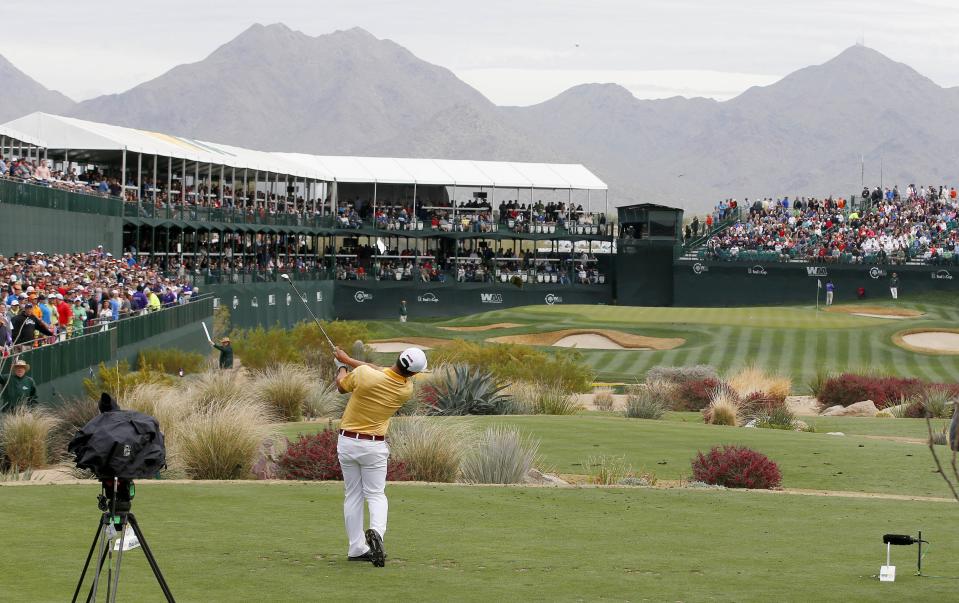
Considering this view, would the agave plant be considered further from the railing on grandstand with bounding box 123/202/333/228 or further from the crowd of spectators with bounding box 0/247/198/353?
the railing on grandstand with bounding box 123/202/333/228

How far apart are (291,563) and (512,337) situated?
42.1m

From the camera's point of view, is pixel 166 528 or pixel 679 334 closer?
pixel 166 528

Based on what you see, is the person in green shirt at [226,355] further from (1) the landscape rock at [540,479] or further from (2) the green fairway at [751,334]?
(1) the landscape rock at [540,479]

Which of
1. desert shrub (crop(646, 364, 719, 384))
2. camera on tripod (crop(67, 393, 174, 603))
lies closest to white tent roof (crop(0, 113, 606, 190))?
desert shrub (crop(646, 364, 719, 384))

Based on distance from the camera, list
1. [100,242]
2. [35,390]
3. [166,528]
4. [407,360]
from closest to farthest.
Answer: [407,360] < [166,528] < [35,390] < [100,242]

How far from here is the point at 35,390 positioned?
22.9 m

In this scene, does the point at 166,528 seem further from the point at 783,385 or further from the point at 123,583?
the point at 783,385

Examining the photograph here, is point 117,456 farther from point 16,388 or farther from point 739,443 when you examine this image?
point 739,443

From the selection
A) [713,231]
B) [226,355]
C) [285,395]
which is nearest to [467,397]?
[285,395]

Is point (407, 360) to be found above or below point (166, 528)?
above

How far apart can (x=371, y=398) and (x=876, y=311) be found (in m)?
52.8

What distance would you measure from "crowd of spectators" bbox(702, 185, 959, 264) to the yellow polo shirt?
56.8m

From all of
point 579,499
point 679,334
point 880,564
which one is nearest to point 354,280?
point 679,334

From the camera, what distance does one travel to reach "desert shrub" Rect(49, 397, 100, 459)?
70.0ft
